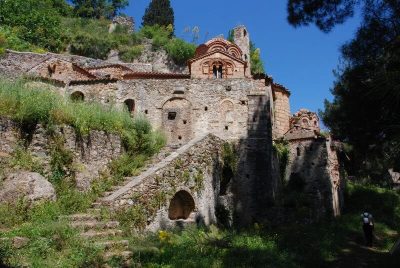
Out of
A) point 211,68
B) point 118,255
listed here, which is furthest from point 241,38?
point 118,255

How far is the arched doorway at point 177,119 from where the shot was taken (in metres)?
20.0

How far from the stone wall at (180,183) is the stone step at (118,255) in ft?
6.88

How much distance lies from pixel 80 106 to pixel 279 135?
14.5 meters

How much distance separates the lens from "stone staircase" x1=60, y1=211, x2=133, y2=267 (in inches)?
295

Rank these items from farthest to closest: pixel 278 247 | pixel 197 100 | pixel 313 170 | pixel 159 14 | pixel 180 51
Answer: pixel 159 14, pixel 180 51, pixel 313 170, pixel 197 100, pixel 278 247

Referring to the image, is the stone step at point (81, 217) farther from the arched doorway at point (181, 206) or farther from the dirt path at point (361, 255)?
the dirt path at point (361, 255)

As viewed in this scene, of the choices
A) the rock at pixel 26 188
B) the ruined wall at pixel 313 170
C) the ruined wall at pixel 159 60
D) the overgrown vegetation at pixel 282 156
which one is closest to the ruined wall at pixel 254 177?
the overgrown vegetation at pixel 282 156

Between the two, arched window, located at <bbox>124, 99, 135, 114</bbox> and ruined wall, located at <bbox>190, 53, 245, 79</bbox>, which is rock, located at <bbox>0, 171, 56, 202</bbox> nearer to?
arched window, located at <bbox>124, 99, 135, 114</bbox>

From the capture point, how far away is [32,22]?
35938 millimetres

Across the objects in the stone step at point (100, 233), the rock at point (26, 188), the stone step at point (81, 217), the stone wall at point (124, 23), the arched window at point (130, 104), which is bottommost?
the stone step at point (100, 233)

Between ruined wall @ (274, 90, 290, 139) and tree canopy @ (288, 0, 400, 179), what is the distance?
9172 millimetres

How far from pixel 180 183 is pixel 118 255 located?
4982 millimetres

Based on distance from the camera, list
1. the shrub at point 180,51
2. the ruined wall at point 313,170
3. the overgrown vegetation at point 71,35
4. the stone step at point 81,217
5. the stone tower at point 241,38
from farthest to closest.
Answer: the shrub at point 180,51
the stone tower at point 241,38
the overgrown vegetation at point 71,35
the ruined wall at point 313,170
the stone step at point 81,217

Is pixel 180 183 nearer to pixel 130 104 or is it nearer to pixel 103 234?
pixel 103 234
